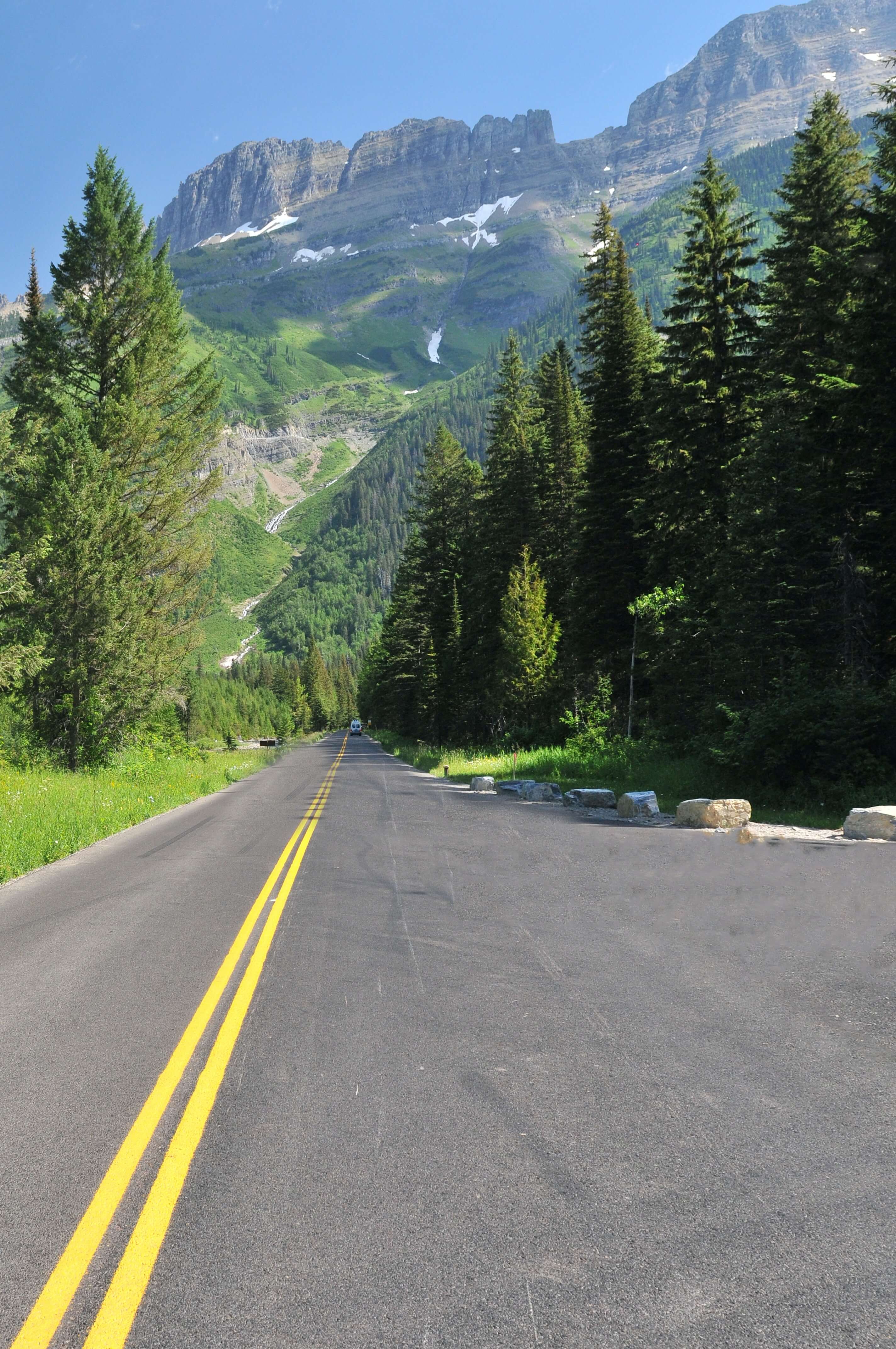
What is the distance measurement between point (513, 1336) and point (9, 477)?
83.4 feet

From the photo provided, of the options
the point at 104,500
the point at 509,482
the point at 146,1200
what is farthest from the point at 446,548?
the point at 146,1200

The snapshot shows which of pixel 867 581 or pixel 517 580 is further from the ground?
pixel 517 580

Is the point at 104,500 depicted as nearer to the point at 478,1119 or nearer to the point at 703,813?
the point at 703,813

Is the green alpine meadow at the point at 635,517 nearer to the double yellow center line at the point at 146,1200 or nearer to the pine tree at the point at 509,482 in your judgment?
the pine tree at the point at 509,482

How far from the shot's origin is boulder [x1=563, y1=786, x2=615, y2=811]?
1927 centimetres

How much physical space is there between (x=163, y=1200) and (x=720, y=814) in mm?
12535

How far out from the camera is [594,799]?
19328mm

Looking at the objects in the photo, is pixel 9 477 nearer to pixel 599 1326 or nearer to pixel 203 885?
pixel 203 885

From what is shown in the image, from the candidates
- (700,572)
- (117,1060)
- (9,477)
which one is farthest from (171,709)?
(117,1060)

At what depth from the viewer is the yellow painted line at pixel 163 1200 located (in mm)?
2902

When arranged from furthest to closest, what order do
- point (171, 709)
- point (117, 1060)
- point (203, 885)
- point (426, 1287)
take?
point (171, 709) → point (203, 885) → point (117, 1060) → point (426, 1287)

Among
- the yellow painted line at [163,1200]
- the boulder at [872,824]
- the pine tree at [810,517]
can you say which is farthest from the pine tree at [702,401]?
the yellow painted line at [163,1200]

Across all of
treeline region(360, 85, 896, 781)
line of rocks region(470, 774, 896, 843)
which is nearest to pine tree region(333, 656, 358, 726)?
treeline region(360, 85, 896, 781)

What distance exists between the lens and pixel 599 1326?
279 centimetres
